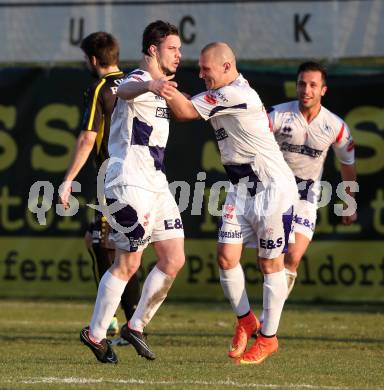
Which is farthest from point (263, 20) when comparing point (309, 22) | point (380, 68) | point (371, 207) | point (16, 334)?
point (16, 334)

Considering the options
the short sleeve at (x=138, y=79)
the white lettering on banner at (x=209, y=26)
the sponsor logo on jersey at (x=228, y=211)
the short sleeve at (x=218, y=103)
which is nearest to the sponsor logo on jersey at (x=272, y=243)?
the sponsor logo on jersey at (x=228, y=211)

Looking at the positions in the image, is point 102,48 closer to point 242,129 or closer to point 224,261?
point 242,129

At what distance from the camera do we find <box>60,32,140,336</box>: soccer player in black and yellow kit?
29.7ft

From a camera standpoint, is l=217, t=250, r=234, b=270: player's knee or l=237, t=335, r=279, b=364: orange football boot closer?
l=237, t=335, r=279, b=364: orange football boot

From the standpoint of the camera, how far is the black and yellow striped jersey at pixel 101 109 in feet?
30.1

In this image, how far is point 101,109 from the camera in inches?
366

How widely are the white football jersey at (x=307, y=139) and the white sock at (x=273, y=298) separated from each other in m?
2.15

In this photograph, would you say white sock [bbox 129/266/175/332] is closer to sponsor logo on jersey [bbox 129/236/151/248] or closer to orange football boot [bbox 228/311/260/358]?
sponsor logo on jersey [bbox 129/236/151/248]

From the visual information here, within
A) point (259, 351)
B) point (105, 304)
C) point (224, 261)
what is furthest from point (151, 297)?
point (259, 351)

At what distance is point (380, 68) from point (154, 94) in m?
6.59

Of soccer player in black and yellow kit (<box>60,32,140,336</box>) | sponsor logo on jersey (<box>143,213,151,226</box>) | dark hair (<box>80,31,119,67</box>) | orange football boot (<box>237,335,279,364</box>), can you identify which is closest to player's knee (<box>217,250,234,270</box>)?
orange football boot (<box>237,335,279,364</box>)

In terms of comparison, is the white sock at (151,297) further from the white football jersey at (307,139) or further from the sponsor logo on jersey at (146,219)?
the white football jersey at (307,139)

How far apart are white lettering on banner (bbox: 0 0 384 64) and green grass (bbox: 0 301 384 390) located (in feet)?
9.87

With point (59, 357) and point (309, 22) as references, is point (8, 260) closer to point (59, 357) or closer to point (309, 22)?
point (309, 22)
